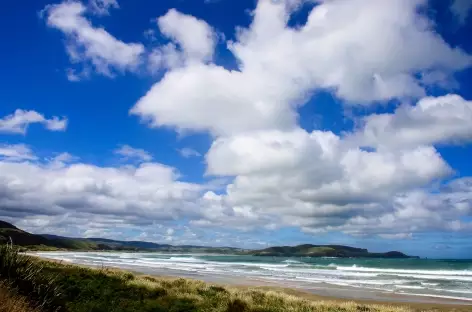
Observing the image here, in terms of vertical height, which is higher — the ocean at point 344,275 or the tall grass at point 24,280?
the tall grass at point 24,280

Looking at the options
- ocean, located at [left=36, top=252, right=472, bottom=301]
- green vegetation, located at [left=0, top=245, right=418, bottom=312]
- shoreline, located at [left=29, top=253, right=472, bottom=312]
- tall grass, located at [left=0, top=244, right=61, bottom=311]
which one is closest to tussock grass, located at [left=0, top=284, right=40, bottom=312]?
green vegetation, located at [left=0, top=245, right=418, bottom=312]

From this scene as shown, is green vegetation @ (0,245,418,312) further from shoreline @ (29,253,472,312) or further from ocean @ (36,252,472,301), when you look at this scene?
ocean @ (36,252,472,301)

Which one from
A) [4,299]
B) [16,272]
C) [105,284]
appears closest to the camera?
[4,299]

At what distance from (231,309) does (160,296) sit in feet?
16.0

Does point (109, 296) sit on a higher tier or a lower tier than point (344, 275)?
A: higher

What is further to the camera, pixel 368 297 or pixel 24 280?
pixel 368 297

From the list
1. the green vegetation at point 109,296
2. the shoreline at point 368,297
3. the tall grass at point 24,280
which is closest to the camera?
the tall grass at point 24,280

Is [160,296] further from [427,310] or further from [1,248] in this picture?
[427,310]

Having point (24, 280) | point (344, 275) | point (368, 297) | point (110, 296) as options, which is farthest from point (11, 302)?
point (344, 275)

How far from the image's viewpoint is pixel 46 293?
8.97m

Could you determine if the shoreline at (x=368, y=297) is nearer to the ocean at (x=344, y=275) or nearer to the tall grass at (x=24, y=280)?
the ocean at (x=344, y=275)

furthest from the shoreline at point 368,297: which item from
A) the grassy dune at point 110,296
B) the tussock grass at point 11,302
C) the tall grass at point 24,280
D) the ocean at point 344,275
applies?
the tussock grass at point 11,302

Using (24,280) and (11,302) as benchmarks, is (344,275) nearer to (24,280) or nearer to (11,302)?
(24,280)

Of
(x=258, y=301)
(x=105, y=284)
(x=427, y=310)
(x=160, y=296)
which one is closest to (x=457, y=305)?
(x=427, y=310)
